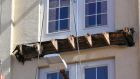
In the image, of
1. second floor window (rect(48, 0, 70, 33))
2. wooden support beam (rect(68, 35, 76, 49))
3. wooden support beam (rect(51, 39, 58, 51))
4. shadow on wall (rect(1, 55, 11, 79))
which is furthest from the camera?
second floor window (rect(48, 0, 70, 33))

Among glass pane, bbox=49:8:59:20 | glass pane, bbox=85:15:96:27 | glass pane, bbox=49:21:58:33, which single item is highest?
Result: glass pane, bbox=49:8:59:20

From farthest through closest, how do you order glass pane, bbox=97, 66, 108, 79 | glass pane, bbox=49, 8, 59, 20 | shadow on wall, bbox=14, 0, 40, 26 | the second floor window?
shadow on wall, bbox=14, 0, 40, 26 → glass pane, bbox=49, 8, 59, 20 → the second floor window → glass pane, bbox=97, 66, 108, 79

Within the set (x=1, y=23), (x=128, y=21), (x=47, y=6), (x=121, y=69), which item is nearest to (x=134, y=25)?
(x=128, y=21)

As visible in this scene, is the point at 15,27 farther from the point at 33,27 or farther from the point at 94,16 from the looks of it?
the point at 94,16

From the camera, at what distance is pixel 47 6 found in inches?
445

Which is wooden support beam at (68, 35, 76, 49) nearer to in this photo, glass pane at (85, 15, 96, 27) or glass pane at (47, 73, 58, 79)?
glass pane at (85, 15, 96, 27)

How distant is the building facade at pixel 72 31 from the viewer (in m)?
10.5

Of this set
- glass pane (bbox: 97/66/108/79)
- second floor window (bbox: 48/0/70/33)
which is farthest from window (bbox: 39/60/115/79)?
second floor window (bbox: 48/0/70/33)

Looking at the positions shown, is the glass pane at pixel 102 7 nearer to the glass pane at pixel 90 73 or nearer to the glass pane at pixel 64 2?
the glass pane at pixel 64 2

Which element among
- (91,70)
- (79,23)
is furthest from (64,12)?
(91,70)

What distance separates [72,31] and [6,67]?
1277 mm

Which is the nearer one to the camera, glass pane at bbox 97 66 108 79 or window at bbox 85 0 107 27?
glass pane at bbox 97 66 108 79

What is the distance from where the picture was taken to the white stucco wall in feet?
36.2

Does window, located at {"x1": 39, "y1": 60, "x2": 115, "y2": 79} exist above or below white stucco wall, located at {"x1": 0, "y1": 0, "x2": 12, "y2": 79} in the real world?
below
